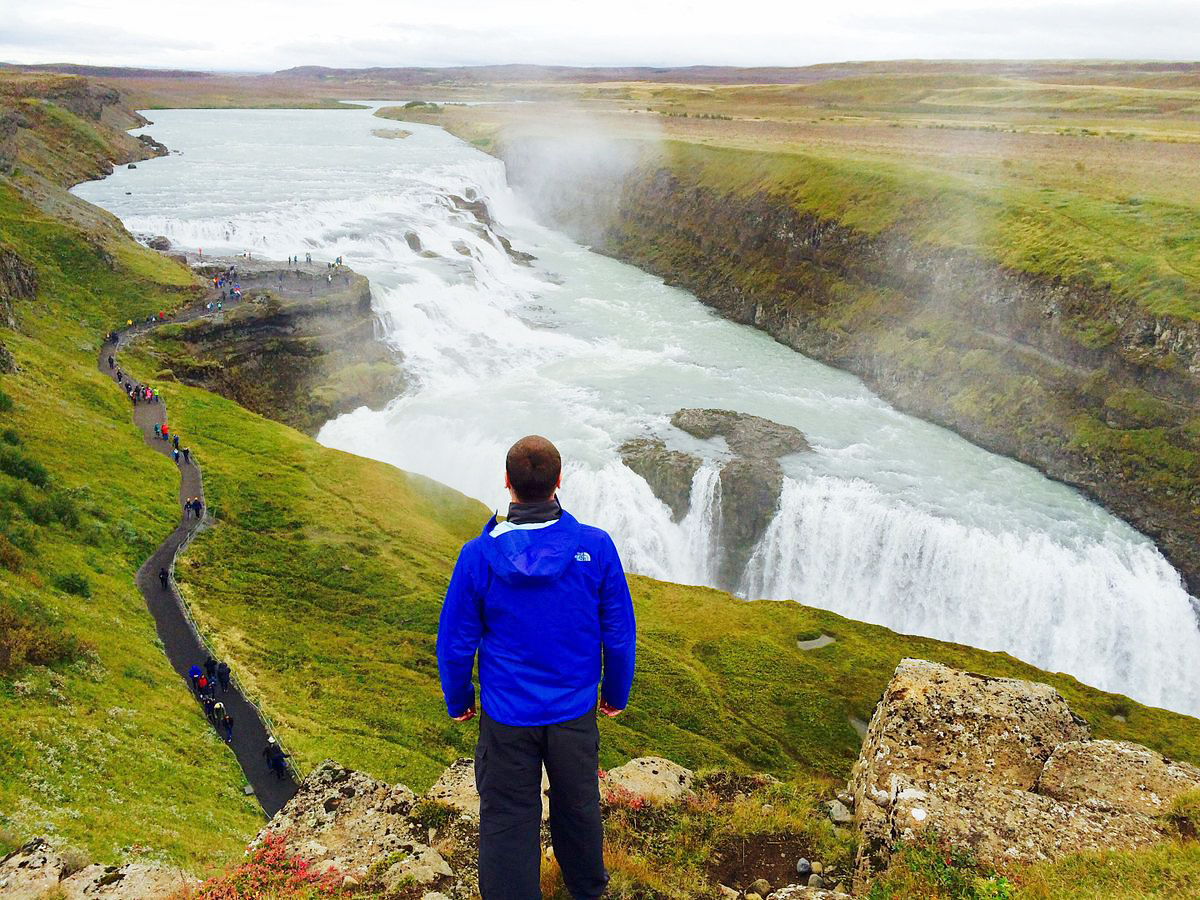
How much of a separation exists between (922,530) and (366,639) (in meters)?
23.6

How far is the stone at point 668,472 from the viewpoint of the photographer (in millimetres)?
36875

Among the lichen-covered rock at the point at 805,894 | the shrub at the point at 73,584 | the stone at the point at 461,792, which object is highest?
the lichen-covered rock at the point at 805,894

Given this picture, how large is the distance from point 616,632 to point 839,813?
23.8 feet

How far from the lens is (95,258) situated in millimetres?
47500

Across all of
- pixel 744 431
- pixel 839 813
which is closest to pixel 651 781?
pixel 839 813

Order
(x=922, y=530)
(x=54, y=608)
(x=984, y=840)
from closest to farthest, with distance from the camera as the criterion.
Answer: (x=984, y=840), (x=54, y=608), (x=922, y=530)

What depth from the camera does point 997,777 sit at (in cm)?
1044

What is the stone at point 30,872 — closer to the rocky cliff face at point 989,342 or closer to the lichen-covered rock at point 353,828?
the lichen-covered rock at point 353,828

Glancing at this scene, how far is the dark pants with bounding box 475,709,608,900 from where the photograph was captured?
17.6 feet

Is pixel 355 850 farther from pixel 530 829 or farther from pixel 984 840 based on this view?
pixel 984 840

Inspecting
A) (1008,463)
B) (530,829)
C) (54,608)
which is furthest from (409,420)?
(530,829)

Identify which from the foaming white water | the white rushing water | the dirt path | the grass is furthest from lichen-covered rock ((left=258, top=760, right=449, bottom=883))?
the foaming white water

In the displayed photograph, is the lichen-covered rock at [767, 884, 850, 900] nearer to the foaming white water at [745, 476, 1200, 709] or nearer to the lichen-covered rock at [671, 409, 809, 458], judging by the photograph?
the foaming white water at [745, 476, 1200, 709]

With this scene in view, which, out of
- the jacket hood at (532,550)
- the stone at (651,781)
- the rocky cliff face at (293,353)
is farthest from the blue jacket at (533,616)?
the rocky cliff face at (293,353)
